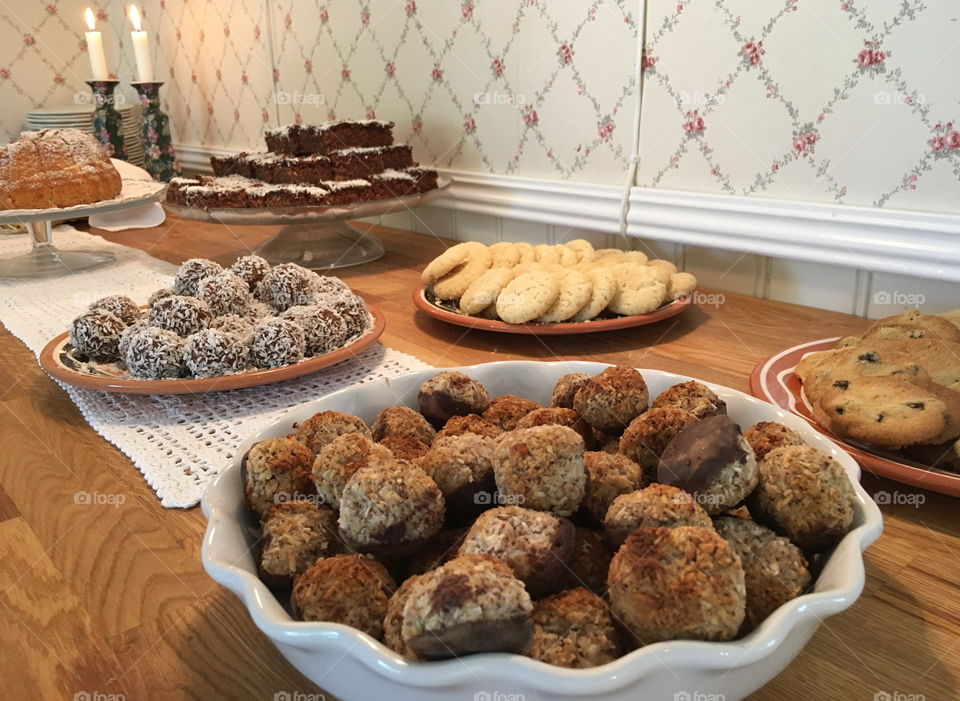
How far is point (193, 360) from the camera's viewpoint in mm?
935

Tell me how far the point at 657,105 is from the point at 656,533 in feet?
3.95

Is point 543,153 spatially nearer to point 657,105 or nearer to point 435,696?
point 657,105

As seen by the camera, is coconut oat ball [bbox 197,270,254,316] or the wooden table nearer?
the wooden table

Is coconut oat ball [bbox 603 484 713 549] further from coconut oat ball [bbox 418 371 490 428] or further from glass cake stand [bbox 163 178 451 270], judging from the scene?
glass cake stand [bbox 163 178 451 270]

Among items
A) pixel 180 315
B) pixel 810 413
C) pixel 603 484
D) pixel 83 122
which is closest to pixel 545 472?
pixel 603 484

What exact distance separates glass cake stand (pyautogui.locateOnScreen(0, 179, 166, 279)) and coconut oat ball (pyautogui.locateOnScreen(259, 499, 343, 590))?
1409 mm

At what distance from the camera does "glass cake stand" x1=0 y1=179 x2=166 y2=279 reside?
1616 millimetres

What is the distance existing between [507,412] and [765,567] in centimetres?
28

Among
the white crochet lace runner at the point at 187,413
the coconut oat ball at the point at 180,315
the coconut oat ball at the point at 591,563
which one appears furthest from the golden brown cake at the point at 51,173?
the coconut oat ball at the point at 591,563

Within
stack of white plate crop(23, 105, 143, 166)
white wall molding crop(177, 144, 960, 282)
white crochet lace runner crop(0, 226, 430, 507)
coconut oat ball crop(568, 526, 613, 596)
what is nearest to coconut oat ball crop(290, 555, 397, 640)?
coconut oat ball crop(568, 526, 613, 596)

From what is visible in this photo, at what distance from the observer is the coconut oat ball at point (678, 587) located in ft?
1.30

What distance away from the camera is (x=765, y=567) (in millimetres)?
460

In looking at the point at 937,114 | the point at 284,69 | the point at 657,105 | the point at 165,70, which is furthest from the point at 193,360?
the point at 165,70

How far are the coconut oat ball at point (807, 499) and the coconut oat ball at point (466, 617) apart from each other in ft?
0.69
